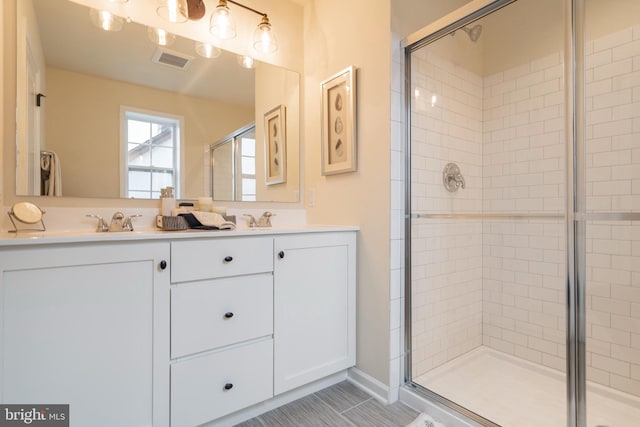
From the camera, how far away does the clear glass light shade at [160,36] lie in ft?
5.76

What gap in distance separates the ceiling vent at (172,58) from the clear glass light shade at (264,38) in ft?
1.51

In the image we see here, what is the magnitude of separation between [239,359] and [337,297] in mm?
635

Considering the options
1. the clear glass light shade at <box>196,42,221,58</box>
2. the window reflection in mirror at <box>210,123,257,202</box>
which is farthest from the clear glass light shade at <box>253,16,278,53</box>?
the window reflection in mirror at <box>210,123,257,202</box>

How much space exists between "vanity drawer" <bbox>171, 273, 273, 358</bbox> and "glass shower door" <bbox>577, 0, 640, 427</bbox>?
68.1 inches

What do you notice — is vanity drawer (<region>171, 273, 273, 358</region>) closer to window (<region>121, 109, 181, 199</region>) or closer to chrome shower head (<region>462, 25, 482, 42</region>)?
window (<region>121, 109, 181, 199</region>)

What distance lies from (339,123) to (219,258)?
114 centimetres

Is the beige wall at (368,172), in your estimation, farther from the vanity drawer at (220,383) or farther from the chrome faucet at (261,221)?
the vanity drawer at (220,383)

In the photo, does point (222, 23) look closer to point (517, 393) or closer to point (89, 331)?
point (89, 331)

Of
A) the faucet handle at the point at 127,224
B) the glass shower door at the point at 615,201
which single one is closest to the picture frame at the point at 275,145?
the faucet handle at the point at 127,224

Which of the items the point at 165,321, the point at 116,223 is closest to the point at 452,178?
the point at 165,321

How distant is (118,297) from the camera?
3.94 feet

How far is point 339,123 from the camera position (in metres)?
2.02

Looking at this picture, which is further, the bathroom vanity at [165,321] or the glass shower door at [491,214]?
the glass shower door at [491,214]

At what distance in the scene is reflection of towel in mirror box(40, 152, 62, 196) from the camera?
150 cm
